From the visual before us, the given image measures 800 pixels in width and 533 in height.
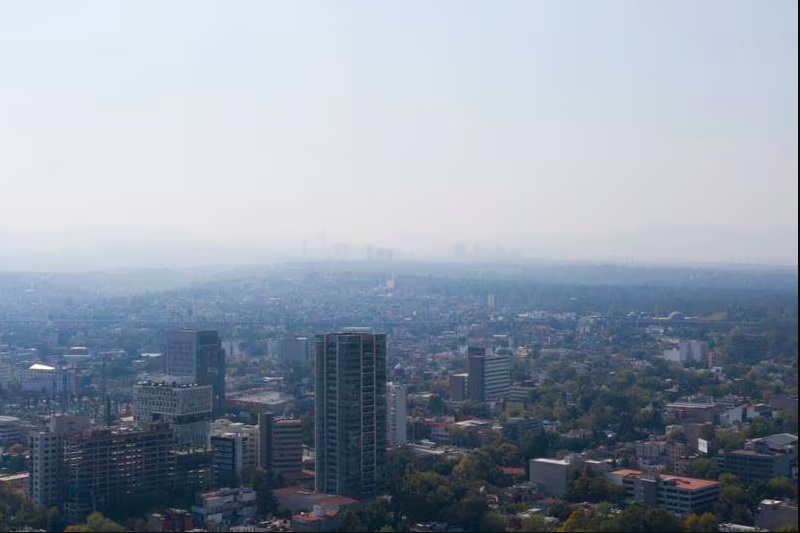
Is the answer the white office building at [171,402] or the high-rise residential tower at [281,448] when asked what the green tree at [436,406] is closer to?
the white office building at [171,402]

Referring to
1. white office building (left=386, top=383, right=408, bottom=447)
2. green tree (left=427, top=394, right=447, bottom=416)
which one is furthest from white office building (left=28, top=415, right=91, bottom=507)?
green tree (left=427, top=394, right=447, bottom=416)

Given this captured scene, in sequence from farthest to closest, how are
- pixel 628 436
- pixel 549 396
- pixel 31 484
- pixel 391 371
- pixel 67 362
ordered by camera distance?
pixel 67 362, pixel 391 371, pixel 549 396, pixel 628 436, pixel 31 484

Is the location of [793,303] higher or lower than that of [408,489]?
higher

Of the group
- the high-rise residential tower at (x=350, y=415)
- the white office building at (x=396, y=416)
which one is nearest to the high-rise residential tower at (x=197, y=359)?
the white office building at (x=396, y=416)

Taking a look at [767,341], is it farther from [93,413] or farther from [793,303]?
[93,413]

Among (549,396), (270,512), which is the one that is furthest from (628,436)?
(270,512)

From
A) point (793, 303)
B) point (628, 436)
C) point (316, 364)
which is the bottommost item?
point (628, 436)

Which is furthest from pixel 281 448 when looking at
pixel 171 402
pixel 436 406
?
pixel 436 406
